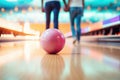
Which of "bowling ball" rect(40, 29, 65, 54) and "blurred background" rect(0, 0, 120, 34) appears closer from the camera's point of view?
"bowling ball" rect(40, 29, 65, 54)

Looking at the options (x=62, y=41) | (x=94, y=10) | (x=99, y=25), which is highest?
(x=94, y=10)

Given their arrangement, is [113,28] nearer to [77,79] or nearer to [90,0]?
[90,0]

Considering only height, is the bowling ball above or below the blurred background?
below

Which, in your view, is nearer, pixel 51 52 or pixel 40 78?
pixel 40 78

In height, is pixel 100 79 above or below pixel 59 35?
below

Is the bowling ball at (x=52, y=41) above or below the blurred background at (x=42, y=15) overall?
below

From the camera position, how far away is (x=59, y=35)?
2508 mm

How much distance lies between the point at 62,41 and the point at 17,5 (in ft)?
18.7

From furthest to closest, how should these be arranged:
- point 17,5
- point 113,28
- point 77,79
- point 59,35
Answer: point 17,5
point 113,28
point 59,35
point 77,79

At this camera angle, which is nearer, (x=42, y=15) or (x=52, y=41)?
(x=52, y=41)

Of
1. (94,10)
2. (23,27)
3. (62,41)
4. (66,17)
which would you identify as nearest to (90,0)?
(94,10)

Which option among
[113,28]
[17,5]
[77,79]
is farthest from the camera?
[17,5]

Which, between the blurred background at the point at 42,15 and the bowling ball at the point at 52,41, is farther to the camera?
the blurred background at the point at 42,15

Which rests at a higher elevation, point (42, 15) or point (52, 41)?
point (42, 15)
